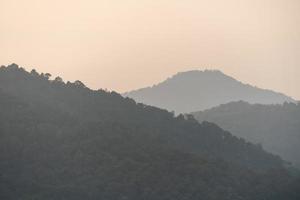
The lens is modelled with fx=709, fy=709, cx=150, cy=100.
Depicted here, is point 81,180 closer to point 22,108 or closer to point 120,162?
point 120,162

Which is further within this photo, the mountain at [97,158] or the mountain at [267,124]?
the mountain at [267,124]

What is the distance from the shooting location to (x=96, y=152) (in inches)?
3903

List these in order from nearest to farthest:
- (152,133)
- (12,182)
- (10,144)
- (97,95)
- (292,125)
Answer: (12,182) → (10,144) → (152,133) → (97,95) → (292,125)

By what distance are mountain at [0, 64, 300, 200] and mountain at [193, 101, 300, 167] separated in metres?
26.4

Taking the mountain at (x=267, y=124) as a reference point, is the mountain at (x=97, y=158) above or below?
below

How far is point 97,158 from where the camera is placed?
319 feet

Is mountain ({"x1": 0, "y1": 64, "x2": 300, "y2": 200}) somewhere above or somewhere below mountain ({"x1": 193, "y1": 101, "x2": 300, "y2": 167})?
below

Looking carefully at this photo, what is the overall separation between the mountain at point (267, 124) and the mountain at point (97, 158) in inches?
1041

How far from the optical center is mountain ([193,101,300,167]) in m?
152

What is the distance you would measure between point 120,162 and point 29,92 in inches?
1121

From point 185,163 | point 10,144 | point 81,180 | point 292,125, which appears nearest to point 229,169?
point 185,163

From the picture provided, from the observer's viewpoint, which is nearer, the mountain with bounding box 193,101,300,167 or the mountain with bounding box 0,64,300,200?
the mountain with bounding box 0,64,300,200

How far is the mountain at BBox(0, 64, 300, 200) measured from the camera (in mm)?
88750

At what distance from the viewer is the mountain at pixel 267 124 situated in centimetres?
15175
